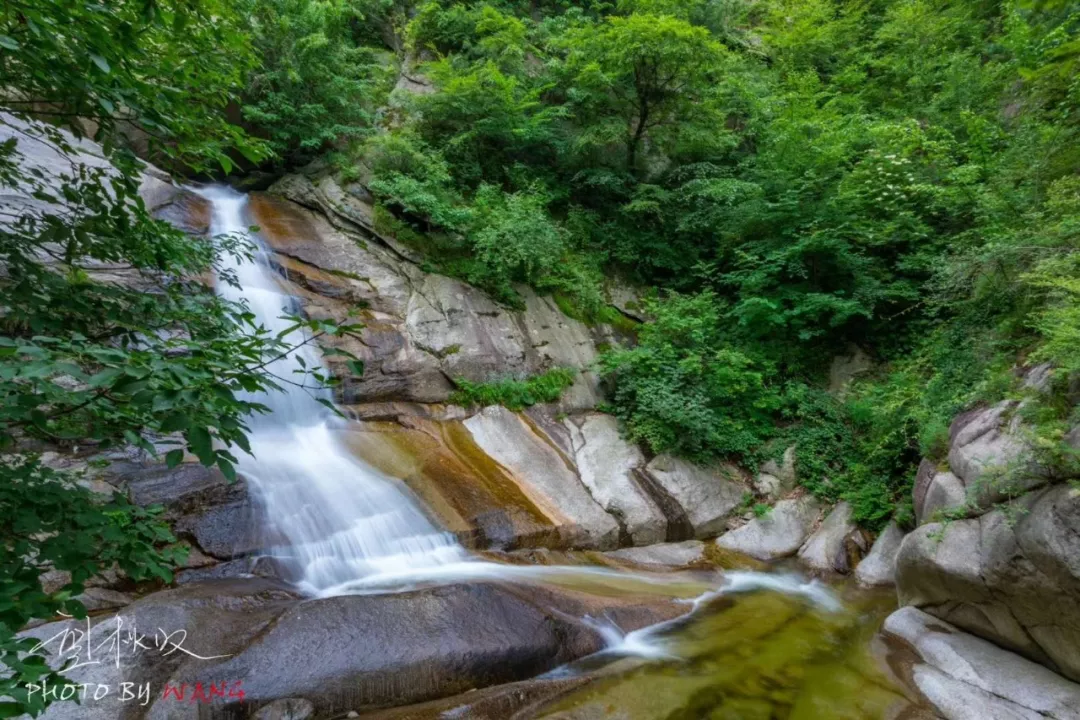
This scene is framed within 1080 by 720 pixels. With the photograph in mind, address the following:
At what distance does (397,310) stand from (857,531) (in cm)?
805

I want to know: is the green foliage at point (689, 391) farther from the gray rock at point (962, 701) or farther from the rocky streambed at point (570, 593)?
the gray rock at point (962, 701)

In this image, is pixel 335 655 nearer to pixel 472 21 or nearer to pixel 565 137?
pixel 565 137

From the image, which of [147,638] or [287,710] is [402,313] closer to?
[147,638]

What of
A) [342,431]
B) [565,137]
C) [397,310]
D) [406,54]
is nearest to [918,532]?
[342,431]

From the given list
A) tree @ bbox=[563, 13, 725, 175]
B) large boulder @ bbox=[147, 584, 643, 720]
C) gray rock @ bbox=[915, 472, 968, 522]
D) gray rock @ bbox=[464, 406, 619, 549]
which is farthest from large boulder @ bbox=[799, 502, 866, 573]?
tree @ bbox=[563, 13, 725, 175]

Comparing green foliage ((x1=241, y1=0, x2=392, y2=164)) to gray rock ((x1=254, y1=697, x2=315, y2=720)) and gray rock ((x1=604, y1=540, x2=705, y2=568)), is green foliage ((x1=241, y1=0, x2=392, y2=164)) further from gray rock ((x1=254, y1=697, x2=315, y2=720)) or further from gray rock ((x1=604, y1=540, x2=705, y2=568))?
gray rock ((x1=254, y1=697, x2=315, y2=720))

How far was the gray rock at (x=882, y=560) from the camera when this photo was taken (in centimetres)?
677

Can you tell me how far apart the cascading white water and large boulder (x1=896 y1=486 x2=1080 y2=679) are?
499cm

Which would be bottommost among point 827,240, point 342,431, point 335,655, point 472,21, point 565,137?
point 335,655

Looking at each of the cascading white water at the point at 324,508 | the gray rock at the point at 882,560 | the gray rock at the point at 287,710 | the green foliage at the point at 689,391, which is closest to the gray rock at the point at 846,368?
the green foliage at the point at 689,391

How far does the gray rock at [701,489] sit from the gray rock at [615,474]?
1.31ft

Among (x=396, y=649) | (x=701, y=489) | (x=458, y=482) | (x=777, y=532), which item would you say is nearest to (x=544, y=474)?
(x=458, y=482)

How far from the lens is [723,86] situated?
40.3ft

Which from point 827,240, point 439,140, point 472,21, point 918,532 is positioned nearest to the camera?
point 918,532
